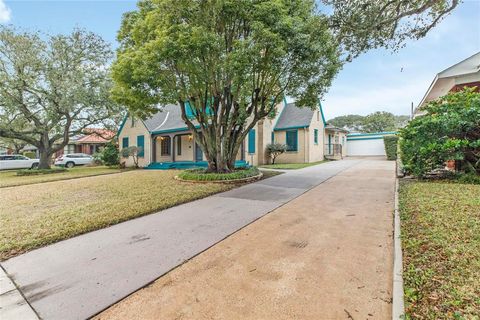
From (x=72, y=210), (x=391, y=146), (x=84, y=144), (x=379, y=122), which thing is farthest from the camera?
(x=379, y=122)

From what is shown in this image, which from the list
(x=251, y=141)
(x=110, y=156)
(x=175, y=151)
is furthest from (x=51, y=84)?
(x=251, y=141)

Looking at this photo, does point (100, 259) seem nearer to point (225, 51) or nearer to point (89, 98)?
point (225, 51)

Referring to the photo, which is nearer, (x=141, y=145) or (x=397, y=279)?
(x=397, y=279)

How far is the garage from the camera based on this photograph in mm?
25641

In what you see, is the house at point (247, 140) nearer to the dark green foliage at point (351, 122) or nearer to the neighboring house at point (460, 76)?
the neighboring house at point (460, 76)

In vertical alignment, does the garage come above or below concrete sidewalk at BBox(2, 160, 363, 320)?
above

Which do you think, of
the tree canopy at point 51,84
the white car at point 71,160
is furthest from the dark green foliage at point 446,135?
the white car at point 71,160

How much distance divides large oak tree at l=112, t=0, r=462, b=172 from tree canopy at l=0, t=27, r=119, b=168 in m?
8.83

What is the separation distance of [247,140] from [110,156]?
1248 cm

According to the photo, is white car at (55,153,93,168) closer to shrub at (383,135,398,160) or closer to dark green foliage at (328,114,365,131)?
shrub at (383,135,398,160)

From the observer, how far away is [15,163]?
74.0ft

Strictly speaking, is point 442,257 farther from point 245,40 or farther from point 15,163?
point 15,163

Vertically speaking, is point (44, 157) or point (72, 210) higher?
point (44, 157)

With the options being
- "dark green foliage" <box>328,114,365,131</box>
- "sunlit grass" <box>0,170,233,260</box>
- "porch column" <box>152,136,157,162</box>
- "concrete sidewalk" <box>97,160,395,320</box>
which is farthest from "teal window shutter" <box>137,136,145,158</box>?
"dark green foliage" <box>328,114,365,131</box>
